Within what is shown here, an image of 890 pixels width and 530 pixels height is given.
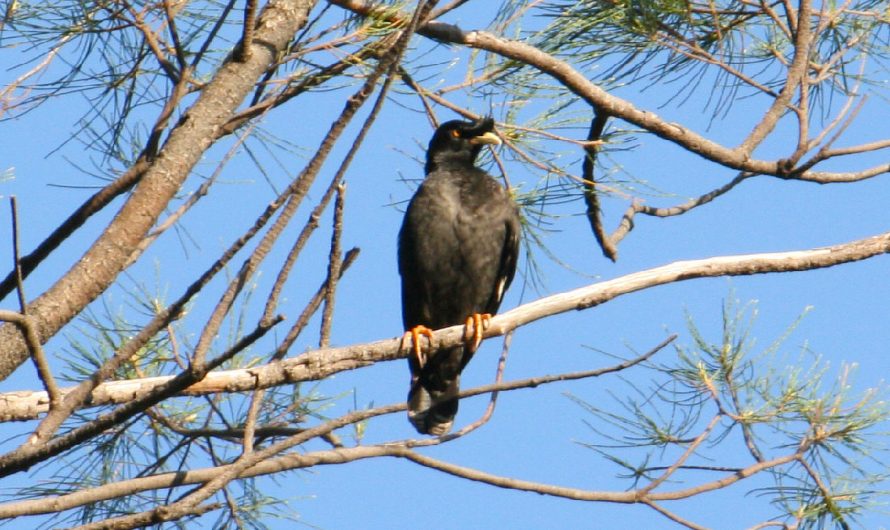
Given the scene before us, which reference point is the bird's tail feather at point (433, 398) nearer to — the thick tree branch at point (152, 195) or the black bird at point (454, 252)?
the black bird at point (454, 252)

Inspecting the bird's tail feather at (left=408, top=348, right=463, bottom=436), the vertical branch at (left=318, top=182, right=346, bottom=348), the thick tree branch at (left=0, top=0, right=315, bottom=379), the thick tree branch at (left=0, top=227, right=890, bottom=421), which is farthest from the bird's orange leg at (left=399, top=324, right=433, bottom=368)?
the bird's tail feather at (left=408, top=348, right=463, bottom=436)

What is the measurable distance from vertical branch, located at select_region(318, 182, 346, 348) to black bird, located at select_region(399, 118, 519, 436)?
2035 mm

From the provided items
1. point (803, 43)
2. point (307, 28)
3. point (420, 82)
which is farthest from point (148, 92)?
point (803, 43)

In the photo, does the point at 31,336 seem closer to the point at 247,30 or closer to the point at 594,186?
the point at 247,30

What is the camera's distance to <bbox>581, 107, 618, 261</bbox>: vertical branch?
402 centimetres

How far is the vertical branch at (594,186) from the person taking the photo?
402cm

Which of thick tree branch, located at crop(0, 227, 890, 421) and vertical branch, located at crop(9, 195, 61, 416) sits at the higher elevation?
thick tree branch, located at crop(0, 227, 890, 421)

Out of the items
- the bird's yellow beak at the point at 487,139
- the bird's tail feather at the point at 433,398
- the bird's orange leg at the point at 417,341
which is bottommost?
the bird's orange leg at the point at 417,341

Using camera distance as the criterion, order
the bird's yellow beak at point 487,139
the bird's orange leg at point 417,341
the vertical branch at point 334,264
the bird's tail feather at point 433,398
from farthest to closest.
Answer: the bird's tail feather at point 433,398, the bird's yellow beak at point 487,139, the bird's orange leg at point 417,341, the vertical branch at point 334,264

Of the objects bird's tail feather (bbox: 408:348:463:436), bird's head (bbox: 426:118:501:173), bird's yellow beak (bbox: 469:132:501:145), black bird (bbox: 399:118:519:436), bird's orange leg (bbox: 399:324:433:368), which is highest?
bird's head (bbox: 426:118:501:173)

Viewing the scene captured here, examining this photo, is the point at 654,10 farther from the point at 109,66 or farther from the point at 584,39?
the point at 109,66

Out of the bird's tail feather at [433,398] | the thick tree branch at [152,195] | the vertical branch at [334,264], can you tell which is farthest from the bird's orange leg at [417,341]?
the bird's tail feather at [433,398]

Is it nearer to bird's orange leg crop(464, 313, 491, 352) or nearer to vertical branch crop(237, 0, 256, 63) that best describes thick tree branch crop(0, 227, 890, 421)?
bird's orange leg crop(464, 313, 491, 352)

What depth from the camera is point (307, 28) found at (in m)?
3.73
